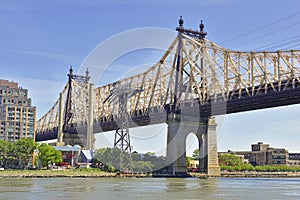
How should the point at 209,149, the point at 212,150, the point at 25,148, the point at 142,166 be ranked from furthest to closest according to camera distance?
the point at 25,148, the point at 142,166, the point at 212,150, the point at 209,149

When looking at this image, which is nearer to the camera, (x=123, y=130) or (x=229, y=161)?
(x=123, y=130)

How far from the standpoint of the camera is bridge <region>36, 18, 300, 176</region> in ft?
261

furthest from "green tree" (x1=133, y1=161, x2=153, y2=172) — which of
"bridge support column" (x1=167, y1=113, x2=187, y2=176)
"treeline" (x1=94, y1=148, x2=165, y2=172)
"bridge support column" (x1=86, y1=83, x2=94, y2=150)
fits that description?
"bridge support column" (x1=86, y1=83, x2=94, y2=150)

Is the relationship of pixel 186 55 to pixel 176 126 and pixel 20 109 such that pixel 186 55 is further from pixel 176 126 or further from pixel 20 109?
pixel 20 109

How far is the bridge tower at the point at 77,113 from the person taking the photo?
444 feet

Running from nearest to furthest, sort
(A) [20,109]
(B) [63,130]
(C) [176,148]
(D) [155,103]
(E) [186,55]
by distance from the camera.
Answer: (C) [176,148] < (E) [186,55] < (D) [155,103] < (B) [63,130] < (A) [20,109]

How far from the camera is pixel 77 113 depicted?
487ft

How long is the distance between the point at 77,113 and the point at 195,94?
56194mm

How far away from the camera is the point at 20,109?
6467 inches

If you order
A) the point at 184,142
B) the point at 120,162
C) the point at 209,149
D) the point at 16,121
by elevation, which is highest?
the point at 16,121

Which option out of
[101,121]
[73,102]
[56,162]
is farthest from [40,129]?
[56,162]

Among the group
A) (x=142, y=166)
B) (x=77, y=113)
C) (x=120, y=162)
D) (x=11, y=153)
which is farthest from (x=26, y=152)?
(x=77, y=113)

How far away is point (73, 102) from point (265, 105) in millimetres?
80967

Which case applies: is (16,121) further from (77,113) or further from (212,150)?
(212,150)
